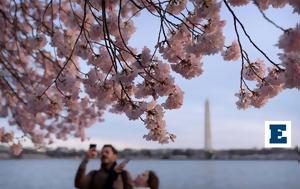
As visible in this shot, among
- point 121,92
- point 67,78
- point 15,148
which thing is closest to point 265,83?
point 121,92

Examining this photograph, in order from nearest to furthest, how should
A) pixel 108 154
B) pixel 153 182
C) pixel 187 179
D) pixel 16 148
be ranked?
pixel 108 154 → pixel 153 182 → pixel 16 148 → pixel 187 179

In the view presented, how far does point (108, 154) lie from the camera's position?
5461 millimetres

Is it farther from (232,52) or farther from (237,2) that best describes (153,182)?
(237,2)

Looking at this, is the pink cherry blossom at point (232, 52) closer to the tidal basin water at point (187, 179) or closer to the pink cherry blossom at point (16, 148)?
the pink cherry blossom at point (16, 148)

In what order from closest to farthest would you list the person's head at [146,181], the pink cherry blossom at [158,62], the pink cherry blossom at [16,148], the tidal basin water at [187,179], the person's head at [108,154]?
the pink cherry blossom at [158,62]
the person's head at [108,154]
the person's head at [146,181]
the pink cherry blossom at [16,148]
the tidal basin water at [187,179]

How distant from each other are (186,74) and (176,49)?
0.69 feet

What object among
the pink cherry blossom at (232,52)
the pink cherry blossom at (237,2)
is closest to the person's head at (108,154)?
the pink cherry blossom at (232,52)

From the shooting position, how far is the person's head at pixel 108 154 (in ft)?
17.9

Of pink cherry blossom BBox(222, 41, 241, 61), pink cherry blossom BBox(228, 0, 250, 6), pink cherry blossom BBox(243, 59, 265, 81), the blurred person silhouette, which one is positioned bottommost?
the blurred person silhouette

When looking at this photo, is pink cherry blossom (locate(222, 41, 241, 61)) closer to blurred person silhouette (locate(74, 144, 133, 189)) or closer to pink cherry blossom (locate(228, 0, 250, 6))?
pink cherry blossom (locate(228, 0, 250, 6))

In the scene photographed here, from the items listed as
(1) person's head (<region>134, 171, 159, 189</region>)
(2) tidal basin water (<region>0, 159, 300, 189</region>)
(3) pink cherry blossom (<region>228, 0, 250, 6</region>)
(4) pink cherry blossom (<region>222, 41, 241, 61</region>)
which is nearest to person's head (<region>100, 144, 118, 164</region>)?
(1) person's head (<region>134, 171, 159, 189</region>)

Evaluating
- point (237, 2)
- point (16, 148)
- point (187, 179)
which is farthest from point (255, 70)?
point (187, 179)

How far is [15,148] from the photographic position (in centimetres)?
737

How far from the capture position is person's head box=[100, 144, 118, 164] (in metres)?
5.46
